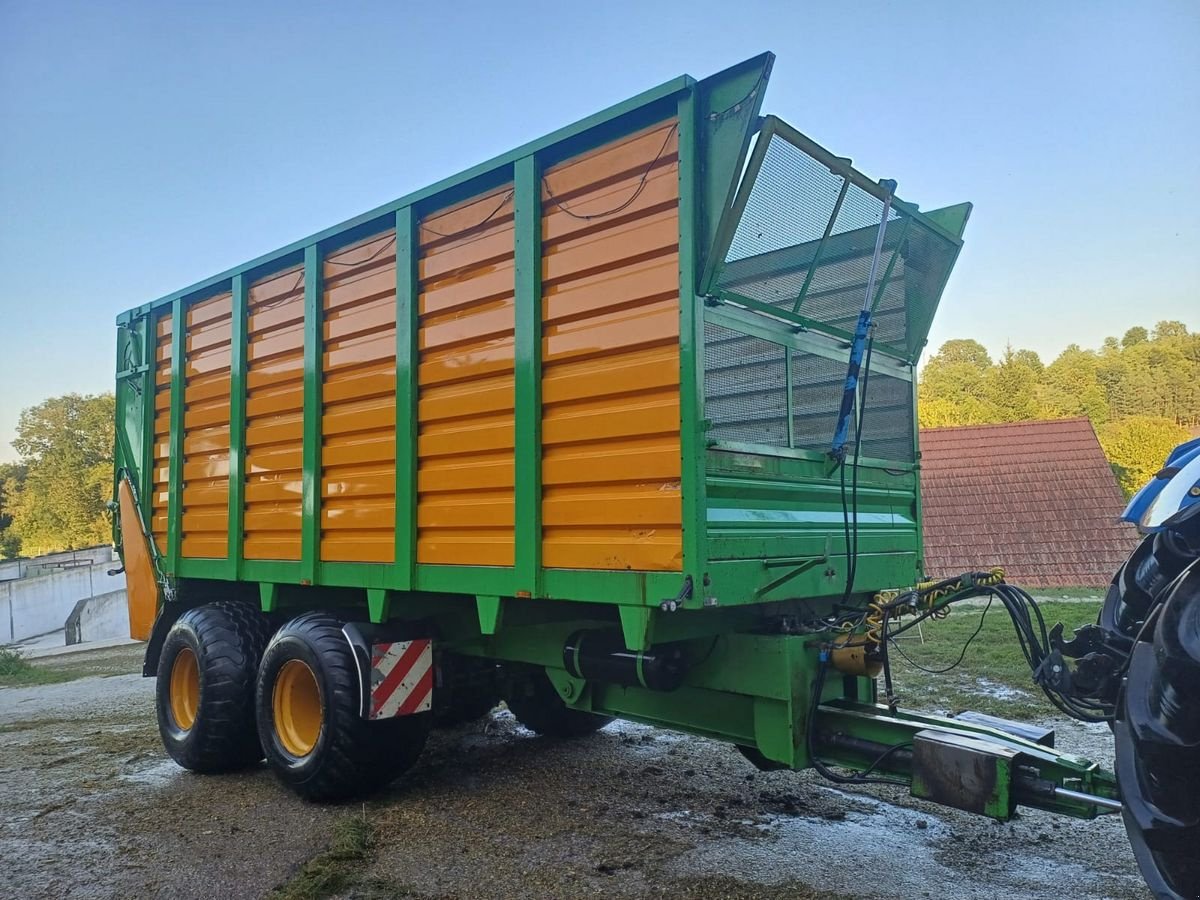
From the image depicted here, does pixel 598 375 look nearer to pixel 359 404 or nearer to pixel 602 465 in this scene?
pixel 602 465

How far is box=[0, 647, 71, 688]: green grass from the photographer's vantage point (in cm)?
1112

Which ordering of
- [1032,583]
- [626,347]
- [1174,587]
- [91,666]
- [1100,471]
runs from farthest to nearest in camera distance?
[1100,471], [1032,583], [91,666], [626,347], [1174,587]

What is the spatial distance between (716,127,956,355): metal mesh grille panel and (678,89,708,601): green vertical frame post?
6.2 inches

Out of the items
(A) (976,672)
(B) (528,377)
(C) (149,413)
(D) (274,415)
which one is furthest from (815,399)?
(C) (149,413)

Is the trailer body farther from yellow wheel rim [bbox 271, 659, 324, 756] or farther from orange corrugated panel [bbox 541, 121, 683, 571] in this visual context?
yellow wheel rim [bbox 271, 659, 324, 756]

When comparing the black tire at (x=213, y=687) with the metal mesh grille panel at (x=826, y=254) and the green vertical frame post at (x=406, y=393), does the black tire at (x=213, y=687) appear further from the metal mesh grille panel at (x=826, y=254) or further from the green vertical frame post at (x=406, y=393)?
the metal mesh grille panel at (x=826, y=254)

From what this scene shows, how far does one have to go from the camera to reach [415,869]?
13.1 feet

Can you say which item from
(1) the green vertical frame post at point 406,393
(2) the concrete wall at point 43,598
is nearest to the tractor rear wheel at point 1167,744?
(1) the green vertical frame post at point 406,393

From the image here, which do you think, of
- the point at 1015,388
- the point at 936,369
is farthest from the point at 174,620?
the point at 936,369

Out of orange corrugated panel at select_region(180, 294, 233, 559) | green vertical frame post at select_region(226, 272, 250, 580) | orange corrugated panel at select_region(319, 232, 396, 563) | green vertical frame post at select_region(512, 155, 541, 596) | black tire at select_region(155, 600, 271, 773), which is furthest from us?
orange corrugated panel at select_region(180, 294, 233, 559)

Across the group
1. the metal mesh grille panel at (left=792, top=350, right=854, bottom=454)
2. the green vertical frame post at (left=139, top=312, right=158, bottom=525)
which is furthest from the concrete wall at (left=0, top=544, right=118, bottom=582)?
the metal mesh grille panel at (left=792, top=350, right=854, bottom=454)

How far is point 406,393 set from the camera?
4.59 m

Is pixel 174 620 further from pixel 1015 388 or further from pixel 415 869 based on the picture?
pixel 1015 388

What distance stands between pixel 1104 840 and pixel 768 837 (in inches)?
59.9
